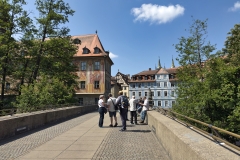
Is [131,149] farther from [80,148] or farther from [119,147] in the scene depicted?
[80,148]

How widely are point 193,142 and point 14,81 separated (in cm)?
2840

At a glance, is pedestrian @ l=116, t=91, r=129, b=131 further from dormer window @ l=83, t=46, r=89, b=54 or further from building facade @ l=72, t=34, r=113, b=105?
dormer window @ l=83, t=46, r=89, b=54

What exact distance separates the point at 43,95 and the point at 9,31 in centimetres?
1082

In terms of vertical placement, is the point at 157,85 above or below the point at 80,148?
above

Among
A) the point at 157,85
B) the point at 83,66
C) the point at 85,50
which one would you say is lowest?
the point at 157,85

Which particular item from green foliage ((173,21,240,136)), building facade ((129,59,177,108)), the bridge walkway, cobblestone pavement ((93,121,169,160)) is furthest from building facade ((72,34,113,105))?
cobblestone pavement ((93,121,169,160))

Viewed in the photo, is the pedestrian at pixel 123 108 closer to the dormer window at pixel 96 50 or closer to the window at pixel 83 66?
the window at pixel 83 66

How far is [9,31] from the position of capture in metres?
24.7

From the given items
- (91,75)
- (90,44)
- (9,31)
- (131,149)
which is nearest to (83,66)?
(91,75)

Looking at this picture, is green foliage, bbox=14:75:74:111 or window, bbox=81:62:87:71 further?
window, bbox=81:62:87:71

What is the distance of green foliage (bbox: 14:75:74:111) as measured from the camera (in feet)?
62.3

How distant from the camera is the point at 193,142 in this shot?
135 inches

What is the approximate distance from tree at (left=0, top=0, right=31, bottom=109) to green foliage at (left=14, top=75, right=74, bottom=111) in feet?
18.9

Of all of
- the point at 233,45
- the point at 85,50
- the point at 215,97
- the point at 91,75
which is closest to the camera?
the point at 215,97
